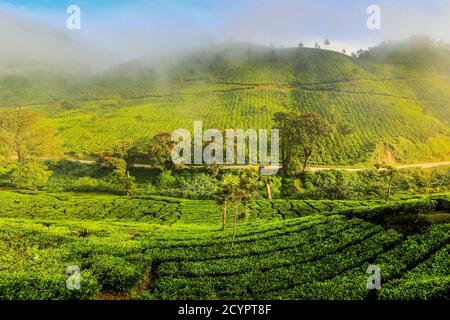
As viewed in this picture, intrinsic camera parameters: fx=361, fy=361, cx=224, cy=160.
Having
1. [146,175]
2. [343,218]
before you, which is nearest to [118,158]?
[146,175]

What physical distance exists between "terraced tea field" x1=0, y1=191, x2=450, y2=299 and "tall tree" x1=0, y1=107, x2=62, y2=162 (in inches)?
1937

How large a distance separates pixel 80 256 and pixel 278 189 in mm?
48256

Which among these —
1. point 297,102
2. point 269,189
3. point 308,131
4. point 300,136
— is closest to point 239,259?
point 269,189

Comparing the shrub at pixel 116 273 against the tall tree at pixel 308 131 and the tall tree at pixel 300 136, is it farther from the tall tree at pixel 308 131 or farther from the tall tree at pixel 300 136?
the tall tree at pixel 308 131

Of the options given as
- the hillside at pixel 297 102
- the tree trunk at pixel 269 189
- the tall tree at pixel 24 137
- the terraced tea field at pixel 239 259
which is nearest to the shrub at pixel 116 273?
the terraced tea field at pixel 239 259

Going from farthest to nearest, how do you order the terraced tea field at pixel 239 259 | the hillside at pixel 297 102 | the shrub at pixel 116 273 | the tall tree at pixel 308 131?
the hillside at pixel 297 102, the tall tree at pixel 308 131, the shrub at pixel 116 273, the terraced tea field at pixel 239 259

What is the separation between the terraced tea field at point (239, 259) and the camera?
24328mm

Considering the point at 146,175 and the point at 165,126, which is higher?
the point at 165,126

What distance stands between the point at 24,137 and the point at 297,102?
94.2 m

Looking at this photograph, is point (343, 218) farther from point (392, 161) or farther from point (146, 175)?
point (392, 161)

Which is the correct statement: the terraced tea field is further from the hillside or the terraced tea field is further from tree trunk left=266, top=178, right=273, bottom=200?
the hillside

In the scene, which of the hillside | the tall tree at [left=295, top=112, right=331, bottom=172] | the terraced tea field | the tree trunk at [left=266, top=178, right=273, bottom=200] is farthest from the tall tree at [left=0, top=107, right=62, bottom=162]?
the tall tree at [left=295, top=112, right=331, bottom=172]

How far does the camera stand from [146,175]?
80875 mm

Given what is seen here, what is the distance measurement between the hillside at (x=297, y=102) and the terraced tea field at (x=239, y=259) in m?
58.5
